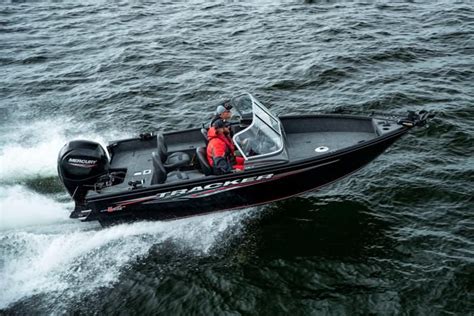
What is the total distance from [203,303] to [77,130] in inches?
327

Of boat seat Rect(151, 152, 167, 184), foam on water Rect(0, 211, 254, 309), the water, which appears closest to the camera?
the water

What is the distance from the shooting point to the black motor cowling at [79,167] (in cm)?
912

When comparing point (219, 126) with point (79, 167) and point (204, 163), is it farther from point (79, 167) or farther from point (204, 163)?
point (79, 167)

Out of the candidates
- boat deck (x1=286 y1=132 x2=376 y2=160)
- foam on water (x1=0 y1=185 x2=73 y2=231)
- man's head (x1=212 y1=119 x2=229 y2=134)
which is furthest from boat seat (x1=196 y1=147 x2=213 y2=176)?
foam on water (x1=0 y1=185 x2=73 y2=231)

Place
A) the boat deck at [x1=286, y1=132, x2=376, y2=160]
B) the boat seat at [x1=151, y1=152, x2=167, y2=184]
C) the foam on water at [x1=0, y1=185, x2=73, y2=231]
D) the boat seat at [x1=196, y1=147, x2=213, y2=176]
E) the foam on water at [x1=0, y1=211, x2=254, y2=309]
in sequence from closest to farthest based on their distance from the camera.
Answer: the foam on water at [x1=0, y1=211, x2=254, y2=309] → the boat seat at [x1=151, y1=152, x2=167, y2=184] → the boat seat at [x1=196, y1=147, x2=213, y2=176] → the boat deck at [x1=286, y1=132, x2=376, y2=160] → the foam on water at [x1=0, y1=185, x2=73, y2=231]

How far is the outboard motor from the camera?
911 cm

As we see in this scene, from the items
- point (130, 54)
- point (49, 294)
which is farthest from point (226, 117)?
point (130, 54)

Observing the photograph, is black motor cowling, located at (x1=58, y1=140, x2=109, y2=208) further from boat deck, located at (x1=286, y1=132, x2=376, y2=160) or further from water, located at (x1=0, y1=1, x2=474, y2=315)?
boat deck, located at (x1=286, y1=132, x2=376, y2=160)

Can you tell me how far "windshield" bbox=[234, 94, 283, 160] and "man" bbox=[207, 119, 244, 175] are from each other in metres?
0.24

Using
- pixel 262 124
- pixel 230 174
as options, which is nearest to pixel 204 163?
pixel 230 174

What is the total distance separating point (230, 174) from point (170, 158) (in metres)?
1.69

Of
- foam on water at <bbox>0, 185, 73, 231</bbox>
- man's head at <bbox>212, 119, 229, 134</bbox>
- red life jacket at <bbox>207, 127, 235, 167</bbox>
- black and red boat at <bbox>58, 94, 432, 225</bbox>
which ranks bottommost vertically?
foam on water at <bbox>0, 185, 73, 231</bbox>

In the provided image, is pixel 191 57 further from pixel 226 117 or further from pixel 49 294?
pixel 49 294

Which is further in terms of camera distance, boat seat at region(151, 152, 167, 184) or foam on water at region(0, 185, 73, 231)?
foam on water at region(0, 185, 73, 231)
